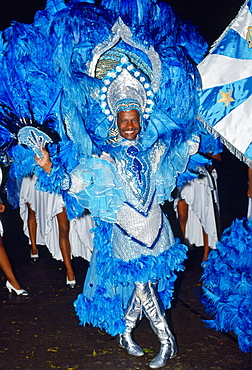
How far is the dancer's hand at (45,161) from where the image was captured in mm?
3309

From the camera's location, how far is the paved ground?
353cm

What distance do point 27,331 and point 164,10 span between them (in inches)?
110

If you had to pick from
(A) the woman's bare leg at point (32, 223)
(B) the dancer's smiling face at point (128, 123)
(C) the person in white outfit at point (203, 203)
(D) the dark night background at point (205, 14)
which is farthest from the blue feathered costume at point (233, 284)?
(D) the dark night background at point (205, 14)

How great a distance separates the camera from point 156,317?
11.4ft

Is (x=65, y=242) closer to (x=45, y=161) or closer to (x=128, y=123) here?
(x=45, y=161)

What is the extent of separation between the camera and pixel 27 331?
421 cm

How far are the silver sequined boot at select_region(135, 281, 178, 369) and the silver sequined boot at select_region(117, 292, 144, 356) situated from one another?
0.07 m

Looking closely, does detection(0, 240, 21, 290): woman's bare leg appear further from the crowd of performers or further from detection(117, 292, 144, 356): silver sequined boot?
detection(117, 292, 144, 356): silver sequined boot

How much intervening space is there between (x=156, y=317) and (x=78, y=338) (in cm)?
88

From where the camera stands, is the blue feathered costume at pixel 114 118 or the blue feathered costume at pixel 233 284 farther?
the blue feathered costume at pixel 233 284

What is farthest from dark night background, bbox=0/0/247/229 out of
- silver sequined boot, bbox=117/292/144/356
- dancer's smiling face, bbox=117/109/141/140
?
dancer's smiling face, bbox=117/109/141/140

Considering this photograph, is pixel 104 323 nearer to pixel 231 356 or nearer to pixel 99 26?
pixel 231 356

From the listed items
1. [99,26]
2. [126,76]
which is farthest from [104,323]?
[99,26]

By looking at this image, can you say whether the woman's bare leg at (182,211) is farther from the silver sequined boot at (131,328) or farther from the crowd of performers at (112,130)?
the silver sequined boot at (131,328)
